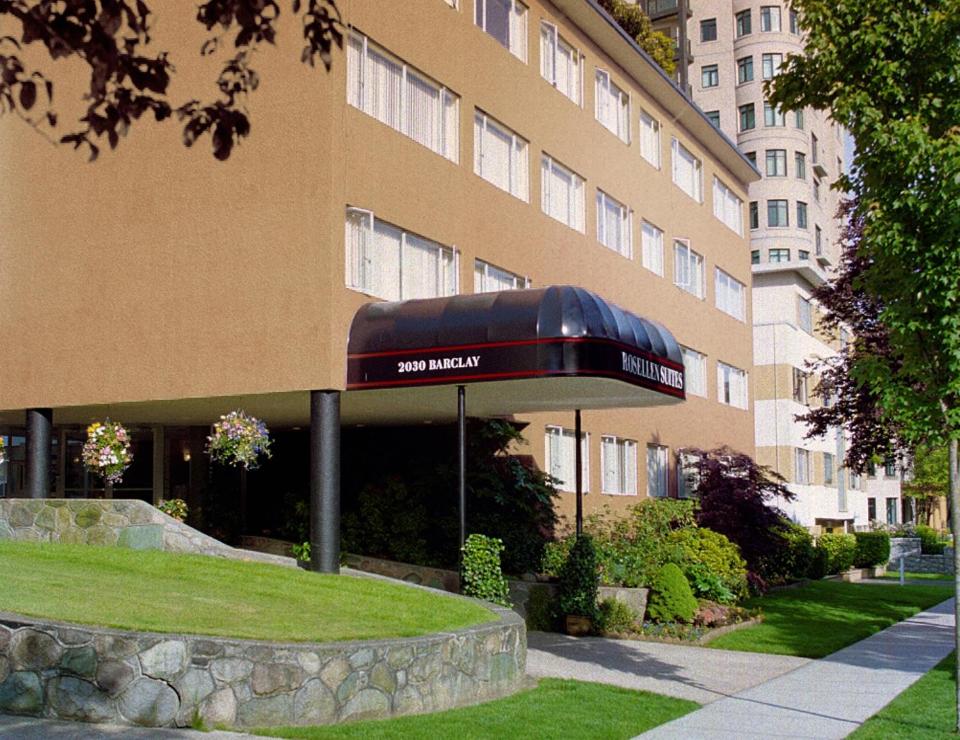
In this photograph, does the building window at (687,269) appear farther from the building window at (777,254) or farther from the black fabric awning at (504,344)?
the building window at (777,254)

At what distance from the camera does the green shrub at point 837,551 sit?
3784cm

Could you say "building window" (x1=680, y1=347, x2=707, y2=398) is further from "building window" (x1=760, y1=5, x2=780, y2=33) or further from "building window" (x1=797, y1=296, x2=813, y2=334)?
"building window" (x1=760, y1=5, x2=780, y2=33)

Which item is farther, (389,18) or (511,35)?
(511,35)

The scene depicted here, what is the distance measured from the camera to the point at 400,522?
20781 millimetres

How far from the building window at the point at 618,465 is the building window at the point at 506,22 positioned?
355 inches

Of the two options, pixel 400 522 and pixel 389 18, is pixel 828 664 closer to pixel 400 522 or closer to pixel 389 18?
pixel 400 522

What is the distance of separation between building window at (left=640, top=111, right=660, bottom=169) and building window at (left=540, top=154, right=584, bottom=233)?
489cm

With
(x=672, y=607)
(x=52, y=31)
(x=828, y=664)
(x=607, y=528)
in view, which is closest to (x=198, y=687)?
(x=52, y=31)

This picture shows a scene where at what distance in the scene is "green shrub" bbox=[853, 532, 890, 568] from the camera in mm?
Result: 42406

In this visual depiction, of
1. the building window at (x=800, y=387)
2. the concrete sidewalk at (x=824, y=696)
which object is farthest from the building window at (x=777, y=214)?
the concrete sidewalk at (x=824, y=696)

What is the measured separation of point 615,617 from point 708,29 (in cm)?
5601

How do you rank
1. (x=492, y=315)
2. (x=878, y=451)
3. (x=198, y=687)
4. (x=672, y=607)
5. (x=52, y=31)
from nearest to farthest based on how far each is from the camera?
1. (x=52, y=31)
2. (x=198, y=687)
3. (x=492, y=315)
4. (x=672, y=607)
5. (x=878, y=451)

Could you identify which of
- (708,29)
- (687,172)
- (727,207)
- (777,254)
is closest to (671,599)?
(687,172)

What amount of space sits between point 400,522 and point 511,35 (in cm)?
1007
